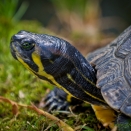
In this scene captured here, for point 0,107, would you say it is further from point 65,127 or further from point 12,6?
point 12,6

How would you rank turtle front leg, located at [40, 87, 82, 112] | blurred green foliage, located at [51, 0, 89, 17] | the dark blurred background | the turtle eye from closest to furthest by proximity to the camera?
the turtle eye
turtle front leg, located at [40, 87, 82, 112]
blurred green foliage, located at [51, 0, 89, 17]
the dark blurred background

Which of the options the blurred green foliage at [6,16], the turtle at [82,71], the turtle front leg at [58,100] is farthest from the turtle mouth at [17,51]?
the blurred green foliage at [6,16]

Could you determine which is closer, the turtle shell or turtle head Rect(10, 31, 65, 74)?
the turtle shell

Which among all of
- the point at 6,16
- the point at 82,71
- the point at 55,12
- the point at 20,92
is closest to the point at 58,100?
the point at 20,92

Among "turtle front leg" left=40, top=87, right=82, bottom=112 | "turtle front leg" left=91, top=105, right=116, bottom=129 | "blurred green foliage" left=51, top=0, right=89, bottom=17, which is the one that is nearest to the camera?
"turtle front leg" left=91, top=105, right=116, bottom=129

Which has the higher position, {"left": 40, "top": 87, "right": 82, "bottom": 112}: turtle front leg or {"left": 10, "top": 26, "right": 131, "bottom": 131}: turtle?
{"left": 10, "top": 26, "right": 131, "bottom": 131}: turtle

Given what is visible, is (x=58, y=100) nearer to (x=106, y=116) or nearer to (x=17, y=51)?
(x=106, y=116)

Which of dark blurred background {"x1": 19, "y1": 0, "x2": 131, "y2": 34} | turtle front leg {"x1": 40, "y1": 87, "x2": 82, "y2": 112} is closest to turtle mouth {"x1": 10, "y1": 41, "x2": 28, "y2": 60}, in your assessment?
turtle front leg {"x1": 40, "y1": 87, "x2": 82, "y2": 112}

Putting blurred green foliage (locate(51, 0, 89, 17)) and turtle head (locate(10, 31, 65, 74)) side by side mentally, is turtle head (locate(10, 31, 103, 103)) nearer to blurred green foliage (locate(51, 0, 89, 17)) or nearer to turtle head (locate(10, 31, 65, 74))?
turtle head (locate(10, 31, 65, 74))

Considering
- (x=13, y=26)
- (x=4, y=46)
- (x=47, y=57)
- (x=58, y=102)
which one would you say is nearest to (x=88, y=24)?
(x=13, y=26)
